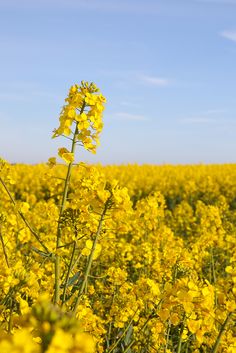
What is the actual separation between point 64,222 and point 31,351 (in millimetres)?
2025

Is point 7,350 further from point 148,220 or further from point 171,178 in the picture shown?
point 171,178

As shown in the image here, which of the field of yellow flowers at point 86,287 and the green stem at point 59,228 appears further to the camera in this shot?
the green stem at point 59,228

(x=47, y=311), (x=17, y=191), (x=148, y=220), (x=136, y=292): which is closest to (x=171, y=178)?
(x=17, y=191)

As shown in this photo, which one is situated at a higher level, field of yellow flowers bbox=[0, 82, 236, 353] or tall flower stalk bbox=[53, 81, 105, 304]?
tall flower stalk bbox=[53, 81, 105, 304]

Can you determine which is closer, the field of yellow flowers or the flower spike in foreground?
the field of yellow flowers

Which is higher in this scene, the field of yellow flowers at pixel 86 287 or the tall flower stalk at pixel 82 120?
the tall flower stalk at pixel 82 120

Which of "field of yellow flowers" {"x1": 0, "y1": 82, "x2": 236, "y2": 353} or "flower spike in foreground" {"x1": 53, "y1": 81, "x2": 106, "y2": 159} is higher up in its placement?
"flower spike in foreground" {"x1": 53, "y1": 81, "x2": 106, "y2": 159}

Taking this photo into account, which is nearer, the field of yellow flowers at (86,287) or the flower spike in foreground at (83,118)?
the field of yellow flowers at (86,287)

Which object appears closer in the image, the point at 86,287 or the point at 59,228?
the point at 59,228

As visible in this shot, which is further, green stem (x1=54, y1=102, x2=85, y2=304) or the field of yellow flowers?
green stem (x1=54, y1=102, x2=85, y2=304)

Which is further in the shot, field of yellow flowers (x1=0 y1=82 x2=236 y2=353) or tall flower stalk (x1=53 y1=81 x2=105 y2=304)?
tall flower stalk (x1=53 y1=81 x2=105 y2=304)

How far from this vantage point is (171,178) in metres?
17.9

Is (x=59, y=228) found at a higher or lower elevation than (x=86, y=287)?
higher

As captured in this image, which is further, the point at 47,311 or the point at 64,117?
the point at 64,117
